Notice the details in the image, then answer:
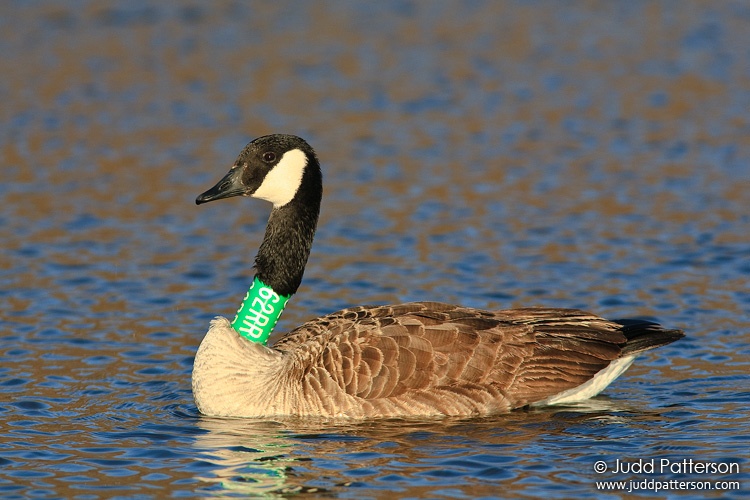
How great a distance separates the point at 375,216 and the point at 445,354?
6.55 meters

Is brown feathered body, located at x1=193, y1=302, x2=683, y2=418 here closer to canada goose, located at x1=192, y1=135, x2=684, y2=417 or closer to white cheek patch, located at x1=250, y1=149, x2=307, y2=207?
canada goose, located at x1=192, y1=135, x2=684, y2=417

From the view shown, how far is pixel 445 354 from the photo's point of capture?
11008 mm

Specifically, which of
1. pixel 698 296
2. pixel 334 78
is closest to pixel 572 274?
pixel 698 296

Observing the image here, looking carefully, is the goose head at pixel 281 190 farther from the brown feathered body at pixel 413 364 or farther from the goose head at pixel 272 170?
the brown feathered body at pixel 413 364

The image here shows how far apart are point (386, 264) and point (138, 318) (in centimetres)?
329

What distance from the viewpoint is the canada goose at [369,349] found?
1091 cm

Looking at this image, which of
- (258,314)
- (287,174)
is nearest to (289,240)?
(287,174)

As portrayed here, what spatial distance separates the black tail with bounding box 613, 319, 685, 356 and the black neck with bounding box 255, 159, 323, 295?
10.1 ft

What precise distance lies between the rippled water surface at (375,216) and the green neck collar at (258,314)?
3.01 ft

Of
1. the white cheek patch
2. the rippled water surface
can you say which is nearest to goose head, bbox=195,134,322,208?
the white cheek patch

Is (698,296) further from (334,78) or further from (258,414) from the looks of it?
(334,78)

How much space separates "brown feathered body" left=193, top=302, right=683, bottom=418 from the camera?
429 inches

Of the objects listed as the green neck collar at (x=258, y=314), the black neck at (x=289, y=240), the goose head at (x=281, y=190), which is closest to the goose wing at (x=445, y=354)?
the green neck collar at (x=258, y=314)

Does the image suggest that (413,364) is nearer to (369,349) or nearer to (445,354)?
(445,354)
